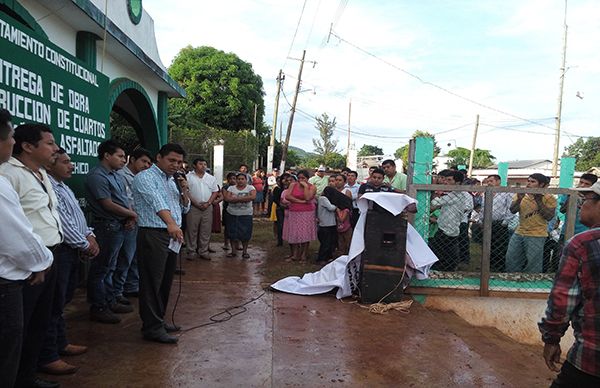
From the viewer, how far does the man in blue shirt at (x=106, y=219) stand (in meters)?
4.26

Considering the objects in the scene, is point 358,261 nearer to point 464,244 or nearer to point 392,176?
point 464,244

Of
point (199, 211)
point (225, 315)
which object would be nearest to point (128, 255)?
point (225, 315)

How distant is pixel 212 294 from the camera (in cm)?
554

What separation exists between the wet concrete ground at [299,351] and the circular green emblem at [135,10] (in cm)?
453

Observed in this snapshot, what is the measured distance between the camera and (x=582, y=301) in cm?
218

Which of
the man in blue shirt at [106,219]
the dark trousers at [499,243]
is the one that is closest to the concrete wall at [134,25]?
the man in blue shirt at [106,219]

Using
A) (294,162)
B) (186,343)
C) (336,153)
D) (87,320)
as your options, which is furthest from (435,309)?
(336,153)

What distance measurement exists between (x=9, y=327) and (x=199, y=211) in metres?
5.22

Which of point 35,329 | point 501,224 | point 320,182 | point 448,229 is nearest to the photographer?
point 35,329

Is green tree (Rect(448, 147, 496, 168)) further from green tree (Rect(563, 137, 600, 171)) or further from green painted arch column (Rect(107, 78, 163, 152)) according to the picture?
green painted arch column (Rect(107, 78, 163, 152))

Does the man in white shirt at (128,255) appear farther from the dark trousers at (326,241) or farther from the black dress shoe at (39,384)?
the dark trousers at (326,241)

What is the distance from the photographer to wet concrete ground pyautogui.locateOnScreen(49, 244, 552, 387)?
3.33 meters

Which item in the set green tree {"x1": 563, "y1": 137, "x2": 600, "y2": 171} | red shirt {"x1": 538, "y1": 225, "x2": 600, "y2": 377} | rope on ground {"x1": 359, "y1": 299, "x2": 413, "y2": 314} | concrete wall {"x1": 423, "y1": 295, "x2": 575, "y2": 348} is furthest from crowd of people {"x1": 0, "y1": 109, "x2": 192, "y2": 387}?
green tree {"x1": 563, "y1": 137, "x2": 600, "y2": 171}

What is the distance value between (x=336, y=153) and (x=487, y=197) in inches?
1627
